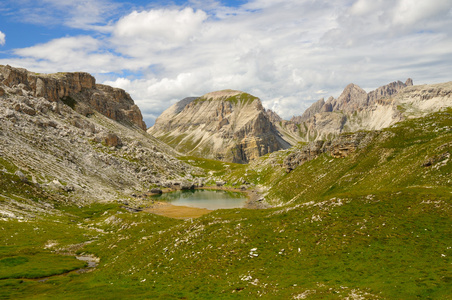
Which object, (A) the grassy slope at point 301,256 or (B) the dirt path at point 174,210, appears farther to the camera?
(B) the dirt path at point 174,210

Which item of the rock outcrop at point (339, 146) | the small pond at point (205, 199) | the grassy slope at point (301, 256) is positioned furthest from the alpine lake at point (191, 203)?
the grassy slope at point (301, 256)

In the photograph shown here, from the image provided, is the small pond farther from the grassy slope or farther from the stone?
the grassy slope

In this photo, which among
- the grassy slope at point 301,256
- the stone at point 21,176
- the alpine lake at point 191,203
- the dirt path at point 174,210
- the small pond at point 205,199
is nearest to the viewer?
the grassy slope at point 301,256

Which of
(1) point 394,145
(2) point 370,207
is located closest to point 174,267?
(2) point 370,207

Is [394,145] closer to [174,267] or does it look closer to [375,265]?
[375,265]

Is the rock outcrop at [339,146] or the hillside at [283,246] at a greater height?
the rock outcrop at [339,146]

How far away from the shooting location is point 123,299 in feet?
100

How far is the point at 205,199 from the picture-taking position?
17375 centimetres

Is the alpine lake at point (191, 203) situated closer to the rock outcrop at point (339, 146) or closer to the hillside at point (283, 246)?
the hillside at point (283, 246)

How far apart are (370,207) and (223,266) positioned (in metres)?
22.3

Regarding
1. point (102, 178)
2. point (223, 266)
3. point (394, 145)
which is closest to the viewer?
point (223, 266)

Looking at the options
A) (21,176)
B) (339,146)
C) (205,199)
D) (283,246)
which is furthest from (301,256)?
(205,199)

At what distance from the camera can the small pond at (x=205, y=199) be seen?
491 feet

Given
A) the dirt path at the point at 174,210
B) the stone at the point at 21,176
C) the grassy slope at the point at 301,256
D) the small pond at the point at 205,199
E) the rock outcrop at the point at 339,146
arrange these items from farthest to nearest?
the small pond at the point at 205,199 < the dirt path at the point at 174,210 < the stone at the point at 21,176 < the rock outcrop at the point at 339,146 < the grassy slope at the point at 301,256
